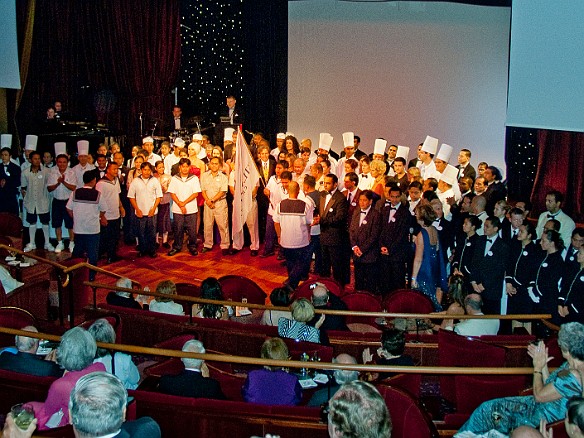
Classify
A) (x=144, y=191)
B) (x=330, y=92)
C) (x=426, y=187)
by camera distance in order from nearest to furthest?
(x=426, y=187) → (x=144, y=191) → (x=330, y=92)

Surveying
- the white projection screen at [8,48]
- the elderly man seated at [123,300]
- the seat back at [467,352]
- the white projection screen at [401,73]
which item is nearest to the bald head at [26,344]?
the elderly man seated at [123,300]

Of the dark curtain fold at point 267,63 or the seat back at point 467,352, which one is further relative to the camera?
the dark curtain fold at point 267,63

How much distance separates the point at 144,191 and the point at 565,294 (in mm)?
5593

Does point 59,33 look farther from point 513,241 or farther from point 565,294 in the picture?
point 565,294

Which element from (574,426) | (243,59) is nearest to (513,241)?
(574,426)

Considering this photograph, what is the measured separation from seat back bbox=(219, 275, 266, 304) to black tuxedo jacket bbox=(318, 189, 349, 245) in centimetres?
178

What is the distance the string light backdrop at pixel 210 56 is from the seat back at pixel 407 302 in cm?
789

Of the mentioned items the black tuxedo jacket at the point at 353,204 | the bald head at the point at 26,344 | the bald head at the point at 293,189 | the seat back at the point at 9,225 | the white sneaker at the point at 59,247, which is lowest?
the white sneaker at the point at 59,247

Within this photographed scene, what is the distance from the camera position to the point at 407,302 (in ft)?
21.0

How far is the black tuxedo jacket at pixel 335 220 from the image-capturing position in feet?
27.3

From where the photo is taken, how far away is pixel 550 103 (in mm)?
5684

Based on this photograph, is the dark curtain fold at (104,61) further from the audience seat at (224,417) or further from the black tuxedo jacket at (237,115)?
the audience seat at (224,417)

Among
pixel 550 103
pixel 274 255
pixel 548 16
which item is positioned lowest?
pixel 274 255

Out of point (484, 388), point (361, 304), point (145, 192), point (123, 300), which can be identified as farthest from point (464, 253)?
point (145, 192)
